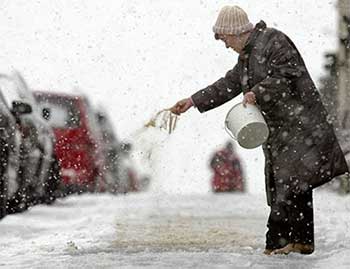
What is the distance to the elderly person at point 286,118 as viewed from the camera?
6355 millimetres

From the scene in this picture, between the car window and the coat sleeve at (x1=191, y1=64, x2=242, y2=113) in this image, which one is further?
the car window

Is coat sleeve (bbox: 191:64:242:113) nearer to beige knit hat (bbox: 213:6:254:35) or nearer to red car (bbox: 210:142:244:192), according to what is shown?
beige knit hat (bbox: 213:6:254:35)

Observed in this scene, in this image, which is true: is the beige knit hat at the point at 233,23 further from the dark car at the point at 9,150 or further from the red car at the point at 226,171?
the red car at the point at 226,171

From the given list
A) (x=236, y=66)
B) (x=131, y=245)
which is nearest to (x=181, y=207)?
(x=131, y=245)

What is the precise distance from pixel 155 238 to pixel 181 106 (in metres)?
1.77

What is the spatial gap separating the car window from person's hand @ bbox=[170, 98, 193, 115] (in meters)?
8.98

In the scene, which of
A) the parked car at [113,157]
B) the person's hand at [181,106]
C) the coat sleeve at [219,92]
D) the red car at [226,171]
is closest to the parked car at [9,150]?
the person's hand at [181,106]

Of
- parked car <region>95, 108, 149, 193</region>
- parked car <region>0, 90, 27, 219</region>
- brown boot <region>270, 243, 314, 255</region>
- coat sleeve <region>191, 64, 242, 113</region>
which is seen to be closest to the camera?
brown boot <region>270, 243, 314, 255</region>

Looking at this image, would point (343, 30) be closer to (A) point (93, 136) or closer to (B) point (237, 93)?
(A) point (93, 136)

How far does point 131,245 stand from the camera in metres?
7.63

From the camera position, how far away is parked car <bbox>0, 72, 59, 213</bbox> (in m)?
10.6

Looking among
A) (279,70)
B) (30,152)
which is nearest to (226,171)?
(30,152)

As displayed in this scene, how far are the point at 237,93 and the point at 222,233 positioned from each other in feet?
7.74

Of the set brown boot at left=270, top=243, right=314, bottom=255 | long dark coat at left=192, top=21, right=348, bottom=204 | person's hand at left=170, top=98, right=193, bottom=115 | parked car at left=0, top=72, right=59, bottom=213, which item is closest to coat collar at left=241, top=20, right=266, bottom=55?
long dark coat at left=192, top=21, right=348, bottom=204
